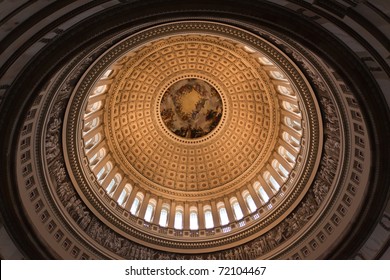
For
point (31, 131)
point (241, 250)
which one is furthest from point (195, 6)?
point (241, 250)

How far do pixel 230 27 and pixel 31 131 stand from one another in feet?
36.3

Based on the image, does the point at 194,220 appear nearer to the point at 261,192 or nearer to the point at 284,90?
the point at 261,192

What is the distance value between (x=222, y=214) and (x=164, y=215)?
4858 millimetres

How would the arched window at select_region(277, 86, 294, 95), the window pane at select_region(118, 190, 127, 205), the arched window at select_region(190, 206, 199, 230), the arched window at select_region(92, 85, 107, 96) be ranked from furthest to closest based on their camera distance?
the arched window at select_region(190, 206, 199, 230) → the window pane at select_region(118, 190, 127, 205) → the arched window at select_region(92, 85, 107, 96) → the arched window at select_region(277, 86, 294, 95)

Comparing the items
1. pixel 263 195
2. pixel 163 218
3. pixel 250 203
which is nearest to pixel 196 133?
pixel 250 203

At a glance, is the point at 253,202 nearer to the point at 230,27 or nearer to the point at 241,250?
the point at 241,250

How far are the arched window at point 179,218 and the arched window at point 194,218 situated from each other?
0.83 m

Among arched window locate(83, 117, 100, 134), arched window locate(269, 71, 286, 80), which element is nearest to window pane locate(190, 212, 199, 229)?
arched window locate(83, 117, 100, 134)

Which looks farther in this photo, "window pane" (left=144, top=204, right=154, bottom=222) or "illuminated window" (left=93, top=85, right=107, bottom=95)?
"window pane" (left=144, top=204, right=154, bottom=222)

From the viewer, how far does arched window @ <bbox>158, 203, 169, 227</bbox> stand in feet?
89.9

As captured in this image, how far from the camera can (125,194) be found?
2853 centimetres

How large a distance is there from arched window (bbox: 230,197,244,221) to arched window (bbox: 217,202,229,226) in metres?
0.76

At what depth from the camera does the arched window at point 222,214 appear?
27.6 m

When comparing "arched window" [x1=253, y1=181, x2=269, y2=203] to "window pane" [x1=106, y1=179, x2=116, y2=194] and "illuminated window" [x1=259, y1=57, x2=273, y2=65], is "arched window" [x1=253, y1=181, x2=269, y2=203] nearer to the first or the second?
"illuminated window" [x1=259, y1=57, x2=273, y2=65]
